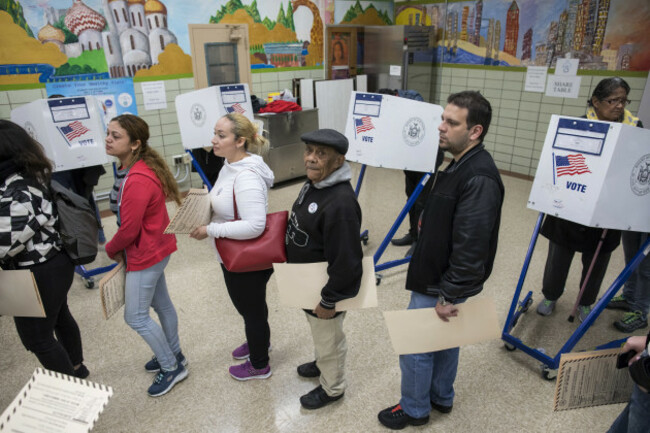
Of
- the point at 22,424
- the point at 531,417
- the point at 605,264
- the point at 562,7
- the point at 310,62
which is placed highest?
the point at 562,7

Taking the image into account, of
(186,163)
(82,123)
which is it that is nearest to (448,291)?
(82,123)

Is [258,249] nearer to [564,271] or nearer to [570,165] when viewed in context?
[570,165]

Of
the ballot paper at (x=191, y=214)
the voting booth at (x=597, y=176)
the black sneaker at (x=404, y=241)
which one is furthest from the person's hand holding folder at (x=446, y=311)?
the black sneaker at (x=404, y=241)

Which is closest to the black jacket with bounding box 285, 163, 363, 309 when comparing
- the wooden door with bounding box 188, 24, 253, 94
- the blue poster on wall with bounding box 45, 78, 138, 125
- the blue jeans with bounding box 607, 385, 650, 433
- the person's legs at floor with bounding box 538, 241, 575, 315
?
the blue jeans with bounding box 607, 385, 650, 433

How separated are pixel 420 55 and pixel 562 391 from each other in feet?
17.7

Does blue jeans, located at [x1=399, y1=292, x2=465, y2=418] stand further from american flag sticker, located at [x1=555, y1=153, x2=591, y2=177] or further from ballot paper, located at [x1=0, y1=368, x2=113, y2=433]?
ballot paper, located at [x1=0, y1=368, x2=113, y2=433]

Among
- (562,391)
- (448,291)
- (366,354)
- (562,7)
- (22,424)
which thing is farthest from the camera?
(562,7)

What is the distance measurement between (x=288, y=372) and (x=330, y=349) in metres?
0.58

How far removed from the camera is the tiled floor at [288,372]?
6.74ft

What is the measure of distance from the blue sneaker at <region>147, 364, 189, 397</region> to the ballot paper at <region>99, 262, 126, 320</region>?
508 mm

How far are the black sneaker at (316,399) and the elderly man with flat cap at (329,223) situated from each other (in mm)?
509

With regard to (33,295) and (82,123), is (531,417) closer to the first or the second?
(33,295)

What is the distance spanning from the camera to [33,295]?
165cm

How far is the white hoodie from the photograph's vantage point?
5.83 feet
